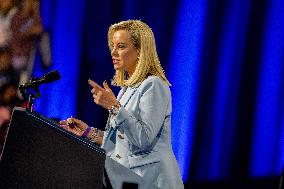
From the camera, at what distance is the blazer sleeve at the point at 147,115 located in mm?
1746

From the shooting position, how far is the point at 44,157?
1302 mm

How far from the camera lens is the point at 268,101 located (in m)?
3.47

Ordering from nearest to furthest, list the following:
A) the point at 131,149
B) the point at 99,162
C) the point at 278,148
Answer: the point at 99,162, the point at 131,149, the point at 278,148

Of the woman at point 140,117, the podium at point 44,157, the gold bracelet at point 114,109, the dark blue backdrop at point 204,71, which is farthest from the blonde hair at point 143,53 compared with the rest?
the dark blue backdrop at point 204,71

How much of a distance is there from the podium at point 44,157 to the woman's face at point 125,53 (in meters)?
0.74

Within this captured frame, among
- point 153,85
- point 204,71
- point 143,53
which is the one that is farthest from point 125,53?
point 204,71

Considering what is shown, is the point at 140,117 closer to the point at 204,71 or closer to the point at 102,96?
the point at 102,96

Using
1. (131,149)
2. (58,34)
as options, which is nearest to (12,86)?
(58,34)

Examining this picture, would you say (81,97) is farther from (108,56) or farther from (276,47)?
(276,47)

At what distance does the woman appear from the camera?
1751 millimetres

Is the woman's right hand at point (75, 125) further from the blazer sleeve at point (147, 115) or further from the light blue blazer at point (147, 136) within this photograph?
the blazer sleeve at point (147, 115)

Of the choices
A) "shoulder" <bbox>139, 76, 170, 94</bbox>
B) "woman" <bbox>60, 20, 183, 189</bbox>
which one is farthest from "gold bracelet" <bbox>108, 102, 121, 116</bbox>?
"shoulder" <bbox>139, 76, 170, 94</bbox>

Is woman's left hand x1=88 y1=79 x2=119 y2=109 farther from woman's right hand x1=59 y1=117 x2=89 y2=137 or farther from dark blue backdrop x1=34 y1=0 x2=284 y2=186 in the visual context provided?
dark blue backdrop x1=34 y1=0 x2=284 y2=186

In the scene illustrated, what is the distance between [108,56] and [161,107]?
1.79 m
